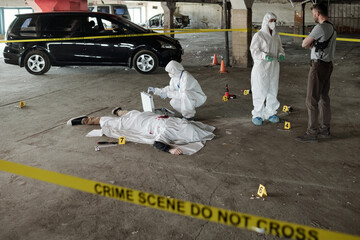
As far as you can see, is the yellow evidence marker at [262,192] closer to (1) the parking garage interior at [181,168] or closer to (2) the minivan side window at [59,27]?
(1) the parking garage interior at [181,168]

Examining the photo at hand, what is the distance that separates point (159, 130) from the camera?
5926 mm

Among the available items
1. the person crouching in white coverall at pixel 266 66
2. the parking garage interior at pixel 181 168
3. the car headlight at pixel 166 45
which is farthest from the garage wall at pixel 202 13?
the person crouching in white coverall at pixel 266 66

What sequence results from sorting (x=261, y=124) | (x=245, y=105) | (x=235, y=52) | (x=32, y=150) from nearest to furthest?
(x=32, y=150) → (x=261, y=124) → (x=245, y=105) → (x=235, y=52)

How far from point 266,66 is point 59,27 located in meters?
7.31

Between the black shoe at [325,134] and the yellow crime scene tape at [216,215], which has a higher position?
the yellow crime scene tape at [216,215]

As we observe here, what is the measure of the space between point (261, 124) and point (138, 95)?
3463mm

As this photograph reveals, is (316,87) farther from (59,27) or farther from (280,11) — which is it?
(280,11)

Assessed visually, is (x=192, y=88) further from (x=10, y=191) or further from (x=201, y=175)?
(x=10, y=191)

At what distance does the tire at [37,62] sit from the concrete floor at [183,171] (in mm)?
2988

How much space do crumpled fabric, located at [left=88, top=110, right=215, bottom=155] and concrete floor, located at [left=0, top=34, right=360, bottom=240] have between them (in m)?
0.17

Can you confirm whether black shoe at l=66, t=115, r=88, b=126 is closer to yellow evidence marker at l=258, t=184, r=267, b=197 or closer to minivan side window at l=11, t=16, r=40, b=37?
yellow evidence marker at l=258, t=184, r=267, b=197

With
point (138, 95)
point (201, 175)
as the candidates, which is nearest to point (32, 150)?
point (201, 175)

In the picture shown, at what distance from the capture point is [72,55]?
1173 cm

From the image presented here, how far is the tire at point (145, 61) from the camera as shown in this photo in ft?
38.7
